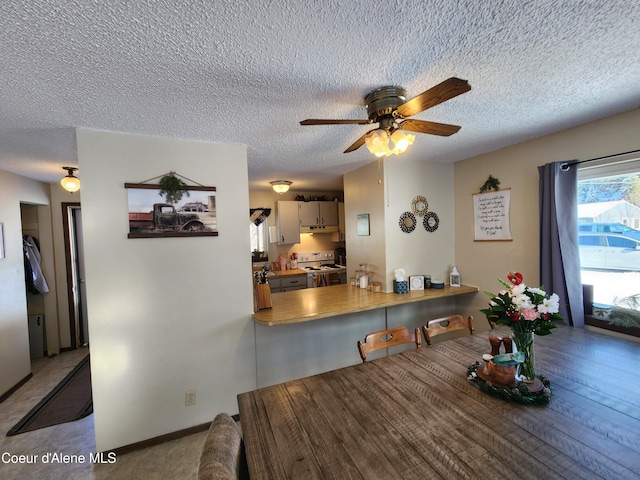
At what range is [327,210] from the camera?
191 inches

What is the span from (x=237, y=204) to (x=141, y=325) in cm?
117

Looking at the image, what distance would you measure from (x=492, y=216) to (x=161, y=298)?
316cm

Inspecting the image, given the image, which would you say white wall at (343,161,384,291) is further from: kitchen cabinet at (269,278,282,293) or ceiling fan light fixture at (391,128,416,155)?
ceiling fan light fixture at (391,128,416,155)

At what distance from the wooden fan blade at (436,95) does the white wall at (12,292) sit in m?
4.03

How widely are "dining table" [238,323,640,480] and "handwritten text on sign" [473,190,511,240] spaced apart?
4.39 ft

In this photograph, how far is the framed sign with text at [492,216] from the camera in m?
2.65

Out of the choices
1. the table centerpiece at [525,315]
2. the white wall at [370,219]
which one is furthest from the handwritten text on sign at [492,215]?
the table centerpiece at [525,315]

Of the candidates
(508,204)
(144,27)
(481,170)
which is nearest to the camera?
(144,27)

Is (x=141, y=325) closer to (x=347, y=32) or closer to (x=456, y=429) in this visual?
(x=456, y=429)

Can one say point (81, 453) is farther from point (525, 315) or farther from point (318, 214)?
point (318, 214)

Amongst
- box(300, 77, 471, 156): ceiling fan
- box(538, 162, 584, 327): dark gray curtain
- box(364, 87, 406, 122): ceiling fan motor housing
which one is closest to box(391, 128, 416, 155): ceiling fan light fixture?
box(300, 77, 471, 156): ceiling fan

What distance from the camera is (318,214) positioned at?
4773 millimetres

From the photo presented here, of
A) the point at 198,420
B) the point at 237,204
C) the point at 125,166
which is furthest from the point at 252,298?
the point at 125,166

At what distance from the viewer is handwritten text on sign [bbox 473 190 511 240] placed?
265cm
